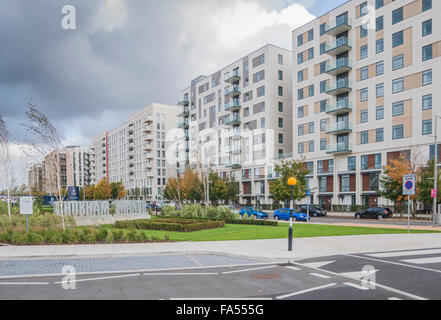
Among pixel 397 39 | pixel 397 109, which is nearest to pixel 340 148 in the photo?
pixel 397 109

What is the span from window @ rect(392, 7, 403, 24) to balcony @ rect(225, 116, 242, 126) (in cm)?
3144

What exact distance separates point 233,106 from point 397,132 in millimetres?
32551

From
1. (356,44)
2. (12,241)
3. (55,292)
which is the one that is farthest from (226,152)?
(55,292)

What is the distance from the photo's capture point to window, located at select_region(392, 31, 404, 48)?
41.5 meters

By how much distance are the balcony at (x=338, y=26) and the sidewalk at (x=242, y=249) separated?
1550 inches

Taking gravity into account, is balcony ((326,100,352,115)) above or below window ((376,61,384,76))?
below

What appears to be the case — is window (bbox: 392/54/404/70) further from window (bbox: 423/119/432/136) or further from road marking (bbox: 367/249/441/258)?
road marking (bbox: 367/249/441/258)

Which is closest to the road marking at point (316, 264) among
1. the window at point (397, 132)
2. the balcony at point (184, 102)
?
the window at point (397, 132)

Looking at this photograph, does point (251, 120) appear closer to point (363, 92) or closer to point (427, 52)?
point (363, 92)

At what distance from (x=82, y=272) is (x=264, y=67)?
57.2m

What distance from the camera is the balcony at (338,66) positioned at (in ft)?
155

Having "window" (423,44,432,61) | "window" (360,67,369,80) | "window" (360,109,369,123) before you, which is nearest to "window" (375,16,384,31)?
"window" (360,67,369,80)

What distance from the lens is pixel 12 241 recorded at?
1331cm

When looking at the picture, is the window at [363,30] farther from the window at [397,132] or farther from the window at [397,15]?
the window at [397,132]
